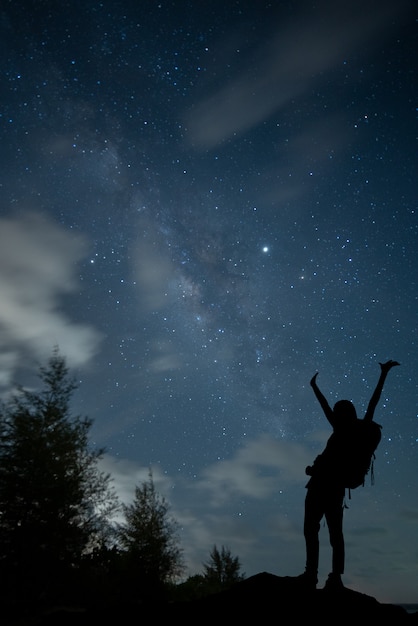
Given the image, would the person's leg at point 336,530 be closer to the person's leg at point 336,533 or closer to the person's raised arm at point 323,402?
the person's leg at point 336,533

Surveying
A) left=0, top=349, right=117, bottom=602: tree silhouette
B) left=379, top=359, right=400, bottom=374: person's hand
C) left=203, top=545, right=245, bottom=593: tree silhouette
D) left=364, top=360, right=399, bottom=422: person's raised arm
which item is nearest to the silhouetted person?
left=364, top=360, right=399, bottom=422: person's raised arm

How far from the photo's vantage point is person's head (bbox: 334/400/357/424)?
4.63 metres

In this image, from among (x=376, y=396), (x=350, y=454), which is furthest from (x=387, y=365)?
(x=350, y=454)

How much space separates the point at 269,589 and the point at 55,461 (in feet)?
39.2

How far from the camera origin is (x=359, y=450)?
4500mm

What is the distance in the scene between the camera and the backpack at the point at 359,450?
449 cm

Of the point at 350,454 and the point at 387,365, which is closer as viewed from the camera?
the point at 350,454

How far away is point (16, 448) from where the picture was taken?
46.5 ft

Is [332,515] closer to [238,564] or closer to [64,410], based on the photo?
[64,410]

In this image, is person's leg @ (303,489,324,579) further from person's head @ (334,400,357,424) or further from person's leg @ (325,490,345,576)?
person's head @ (334,400,357,424)

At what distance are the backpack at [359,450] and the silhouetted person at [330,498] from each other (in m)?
0.06

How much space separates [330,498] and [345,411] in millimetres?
951

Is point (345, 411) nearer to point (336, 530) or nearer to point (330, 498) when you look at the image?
point (330, 498)

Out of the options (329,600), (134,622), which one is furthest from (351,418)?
(134,622)
